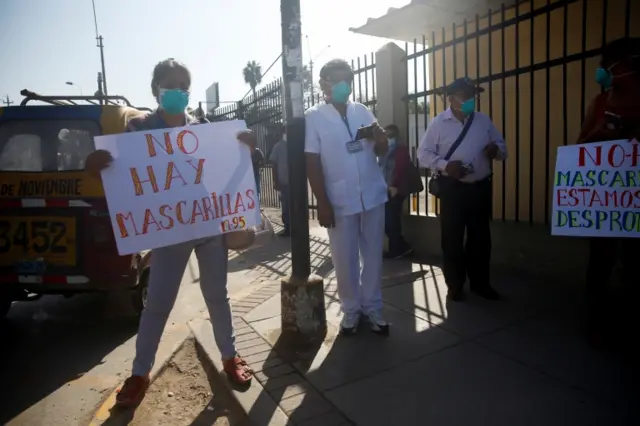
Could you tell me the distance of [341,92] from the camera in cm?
340

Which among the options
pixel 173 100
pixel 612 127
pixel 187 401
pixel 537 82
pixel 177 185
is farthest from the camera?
pixel 537 82

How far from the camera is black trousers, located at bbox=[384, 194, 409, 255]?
610cm

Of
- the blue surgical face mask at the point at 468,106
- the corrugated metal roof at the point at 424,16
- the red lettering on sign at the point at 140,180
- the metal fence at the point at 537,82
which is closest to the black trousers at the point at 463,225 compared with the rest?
the blue surgical face mask at the point at 468,106

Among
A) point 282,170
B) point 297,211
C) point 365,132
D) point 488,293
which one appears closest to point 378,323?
point 297,211

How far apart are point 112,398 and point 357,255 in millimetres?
1881

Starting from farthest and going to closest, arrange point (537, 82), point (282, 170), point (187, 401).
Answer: point (282, 170), point (537, 82), point (187, 401)

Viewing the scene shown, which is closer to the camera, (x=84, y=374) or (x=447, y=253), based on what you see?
(x=84, y=374)

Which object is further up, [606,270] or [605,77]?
[605,77]

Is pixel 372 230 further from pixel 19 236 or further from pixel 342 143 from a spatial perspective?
pixel 19 236

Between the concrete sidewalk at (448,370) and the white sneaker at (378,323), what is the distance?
6 centimetres

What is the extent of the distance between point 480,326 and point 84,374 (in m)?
2.96

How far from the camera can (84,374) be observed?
11.9 ft

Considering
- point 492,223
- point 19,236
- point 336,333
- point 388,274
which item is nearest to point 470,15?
point 492,223

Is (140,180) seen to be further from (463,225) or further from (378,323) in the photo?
(463,225)
